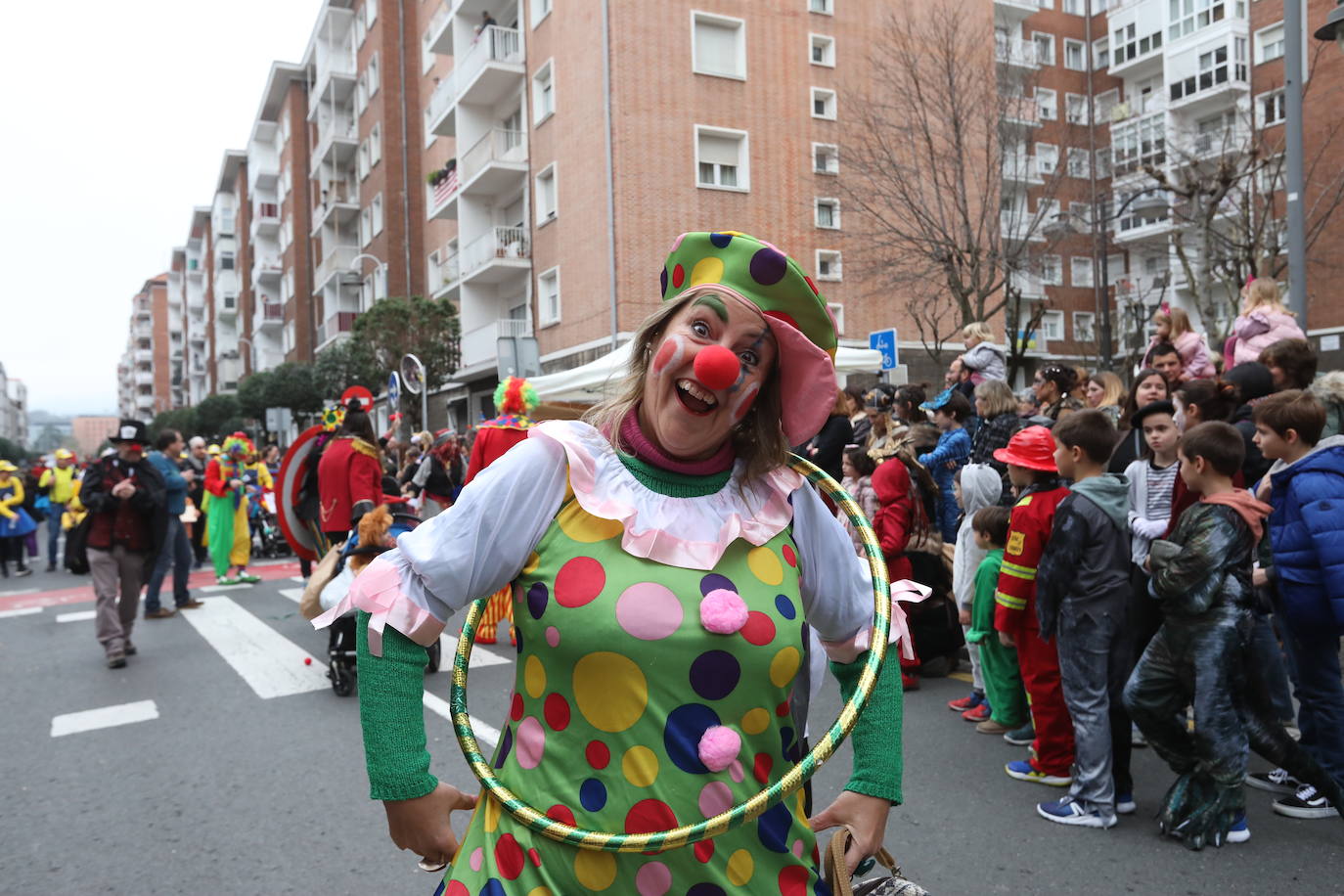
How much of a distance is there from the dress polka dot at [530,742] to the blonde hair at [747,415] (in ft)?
1.82

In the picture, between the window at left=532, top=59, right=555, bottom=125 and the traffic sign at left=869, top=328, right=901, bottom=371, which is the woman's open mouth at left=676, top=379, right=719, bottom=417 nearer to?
the traffic sign at left=869, top=328, right=901, bottom=371

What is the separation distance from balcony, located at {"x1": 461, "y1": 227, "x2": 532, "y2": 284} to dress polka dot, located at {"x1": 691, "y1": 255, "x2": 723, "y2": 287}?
25476 millimetres

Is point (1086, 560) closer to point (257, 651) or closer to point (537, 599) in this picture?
point (537, 599)

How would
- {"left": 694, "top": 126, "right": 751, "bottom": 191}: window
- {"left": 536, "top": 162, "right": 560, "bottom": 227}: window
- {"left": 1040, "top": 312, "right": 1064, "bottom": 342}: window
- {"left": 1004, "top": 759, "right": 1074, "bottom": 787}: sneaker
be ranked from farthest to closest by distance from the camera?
1. {"left": 1040, "top": 312, "right": 1064, "bottom": 342}: window
2. {"left": 536, "top": 162, "right": 560, "bottom": 227}: window
3. {"left": 694, "top": 126, "right": 751, "bottom": 191}: window
4. {"left": 1004, "top": 759, "right": 1074, "bottom": 787}: sneaker

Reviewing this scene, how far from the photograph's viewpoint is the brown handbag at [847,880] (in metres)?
1.81

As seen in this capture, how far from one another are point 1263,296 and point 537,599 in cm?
790

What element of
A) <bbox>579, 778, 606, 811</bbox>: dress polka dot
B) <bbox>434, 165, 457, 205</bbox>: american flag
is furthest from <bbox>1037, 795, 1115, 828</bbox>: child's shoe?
<bbox>434, 165, 457, 205</bbox>: american flag

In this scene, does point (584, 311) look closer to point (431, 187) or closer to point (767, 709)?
point (431, 187)

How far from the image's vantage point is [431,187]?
33.2 m

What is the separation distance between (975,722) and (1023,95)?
628 inches

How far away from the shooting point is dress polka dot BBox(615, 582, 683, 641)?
66.3 inches

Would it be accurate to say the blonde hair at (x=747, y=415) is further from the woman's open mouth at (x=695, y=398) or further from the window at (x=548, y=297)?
the window at (x=548, y=297)

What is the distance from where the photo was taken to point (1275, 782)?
474 centimetres

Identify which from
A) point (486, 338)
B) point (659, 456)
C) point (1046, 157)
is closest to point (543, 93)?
point (486, 338)
